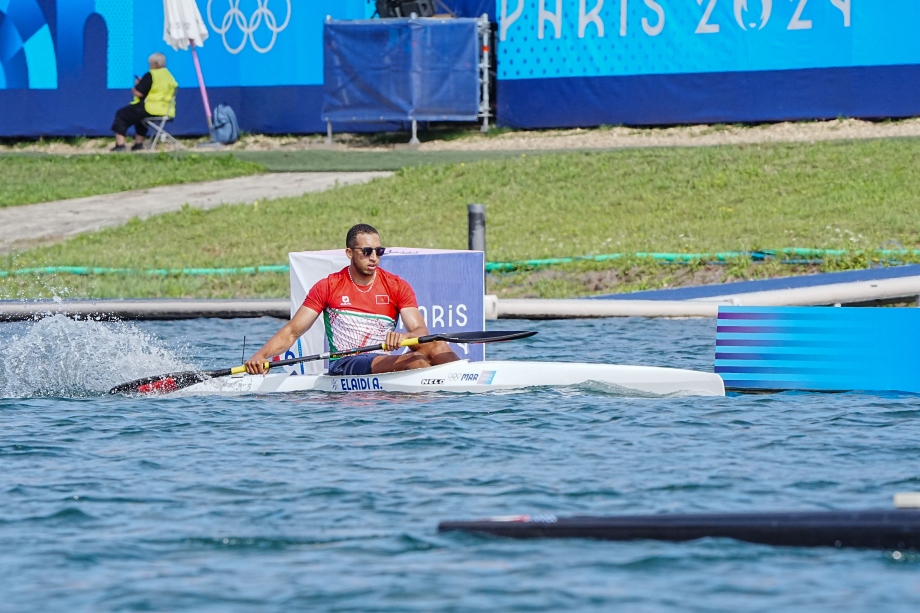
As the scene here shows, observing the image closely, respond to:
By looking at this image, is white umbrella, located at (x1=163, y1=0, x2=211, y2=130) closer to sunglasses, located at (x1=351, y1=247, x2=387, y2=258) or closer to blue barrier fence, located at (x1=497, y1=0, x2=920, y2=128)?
blue barrier fence, located at (x1=497, y1=0, x2=920, y2=128)

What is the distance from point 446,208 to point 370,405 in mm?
10388

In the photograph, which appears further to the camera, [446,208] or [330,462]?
[446,208]

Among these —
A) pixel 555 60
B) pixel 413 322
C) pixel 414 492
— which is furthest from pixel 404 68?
pixel 414 492

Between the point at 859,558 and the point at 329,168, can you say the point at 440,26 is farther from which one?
the point at 859,558

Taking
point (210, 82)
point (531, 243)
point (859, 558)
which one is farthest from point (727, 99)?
point (859, 558)

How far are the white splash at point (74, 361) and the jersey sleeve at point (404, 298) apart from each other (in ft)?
7.91

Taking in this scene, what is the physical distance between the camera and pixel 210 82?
88.6ft

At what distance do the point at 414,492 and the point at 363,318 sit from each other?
3.46 metres

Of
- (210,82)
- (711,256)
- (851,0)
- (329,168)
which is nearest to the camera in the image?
(711,256)

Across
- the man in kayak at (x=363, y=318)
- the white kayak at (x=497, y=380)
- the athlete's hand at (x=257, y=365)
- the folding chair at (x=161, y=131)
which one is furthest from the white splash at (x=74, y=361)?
the folding chair at (x=161, y=131)

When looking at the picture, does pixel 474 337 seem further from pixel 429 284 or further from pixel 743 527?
pixel 743 527

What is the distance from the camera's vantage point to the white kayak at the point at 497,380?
1078 cm

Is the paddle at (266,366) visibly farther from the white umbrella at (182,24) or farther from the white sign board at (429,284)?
the white umbrella at (182,24)

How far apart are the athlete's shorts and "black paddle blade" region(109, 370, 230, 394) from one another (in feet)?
2.88
